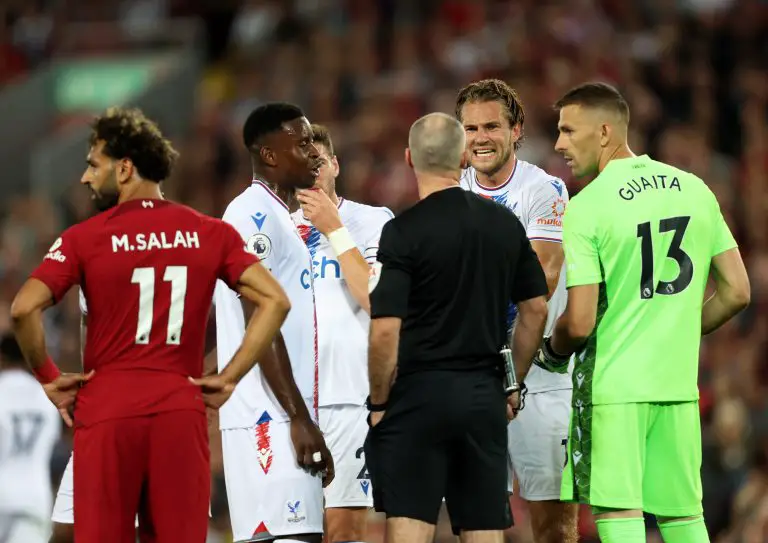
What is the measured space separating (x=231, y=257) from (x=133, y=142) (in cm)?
63

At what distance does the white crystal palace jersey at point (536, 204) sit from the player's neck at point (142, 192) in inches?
73.9

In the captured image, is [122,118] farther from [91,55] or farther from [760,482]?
[91,55]

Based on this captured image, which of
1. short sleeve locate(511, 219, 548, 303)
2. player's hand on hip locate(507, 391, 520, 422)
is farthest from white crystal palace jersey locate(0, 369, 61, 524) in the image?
short sleeve locate(511, 219, 548, 303)

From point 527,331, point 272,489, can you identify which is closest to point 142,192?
point 272,489

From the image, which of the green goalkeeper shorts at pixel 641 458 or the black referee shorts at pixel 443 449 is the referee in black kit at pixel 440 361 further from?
the green goalkeeper shorts at pixel 641 458

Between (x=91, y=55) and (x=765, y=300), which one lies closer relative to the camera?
(x=765, y=300)

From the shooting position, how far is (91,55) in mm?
19125

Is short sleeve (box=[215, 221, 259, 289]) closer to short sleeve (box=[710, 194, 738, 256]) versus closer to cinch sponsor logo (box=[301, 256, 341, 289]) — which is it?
cinch sponsor logo (box=[301, 256, 341, 289])

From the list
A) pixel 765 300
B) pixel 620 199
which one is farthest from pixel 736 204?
pixel 620 199

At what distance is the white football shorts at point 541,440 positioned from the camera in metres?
7.03

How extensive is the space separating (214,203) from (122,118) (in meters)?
9.91

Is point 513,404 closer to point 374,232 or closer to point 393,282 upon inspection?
point 393,282

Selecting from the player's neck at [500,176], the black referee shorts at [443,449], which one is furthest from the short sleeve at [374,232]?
the black referee shorts at [443,449]

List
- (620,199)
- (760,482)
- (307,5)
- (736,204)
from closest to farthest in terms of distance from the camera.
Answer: (620,199) → (760,482) → (736,204) → (307,5)
